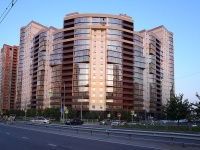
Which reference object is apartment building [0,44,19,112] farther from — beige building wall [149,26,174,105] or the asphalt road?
the asphalt road

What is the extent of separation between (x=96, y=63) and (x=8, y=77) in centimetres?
10118

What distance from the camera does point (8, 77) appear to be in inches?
7372

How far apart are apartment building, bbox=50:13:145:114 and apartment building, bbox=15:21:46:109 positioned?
3514cm

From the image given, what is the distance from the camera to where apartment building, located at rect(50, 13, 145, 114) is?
10762 cm

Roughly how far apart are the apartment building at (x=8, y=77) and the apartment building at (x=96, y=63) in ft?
254

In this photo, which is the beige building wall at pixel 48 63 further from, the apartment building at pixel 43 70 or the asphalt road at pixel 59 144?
the asphalt road at pixel 59 144

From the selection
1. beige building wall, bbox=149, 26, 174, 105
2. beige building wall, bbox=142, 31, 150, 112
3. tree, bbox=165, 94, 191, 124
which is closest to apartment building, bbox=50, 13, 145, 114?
beige building wall, bbox=142, 31, 150, 112

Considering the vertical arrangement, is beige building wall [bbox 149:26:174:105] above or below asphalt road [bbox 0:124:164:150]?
above

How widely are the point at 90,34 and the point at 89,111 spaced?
3345 cm

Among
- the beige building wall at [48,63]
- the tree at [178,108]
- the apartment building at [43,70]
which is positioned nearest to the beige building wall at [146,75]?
the apartment building at [43,70]

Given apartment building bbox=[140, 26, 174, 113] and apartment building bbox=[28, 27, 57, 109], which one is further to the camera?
apartment building bbox=[140, 26, 174, 113]

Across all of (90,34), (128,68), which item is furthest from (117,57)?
(90,34)

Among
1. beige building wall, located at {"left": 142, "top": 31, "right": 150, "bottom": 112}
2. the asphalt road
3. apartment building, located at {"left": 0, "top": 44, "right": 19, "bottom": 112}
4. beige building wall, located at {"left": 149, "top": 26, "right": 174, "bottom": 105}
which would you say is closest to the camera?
the asphalt road

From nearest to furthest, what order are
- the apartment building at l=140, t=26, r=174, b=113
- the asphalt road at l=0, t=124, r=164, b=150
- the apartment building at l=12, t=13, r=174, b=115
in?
1. the asphalt road at l=0, t=124, r=164, b=150
2. the apartment building at l=12, t=13, r=174, b=115
3. the apartment building at l=140, t=26, r=174, b=113
